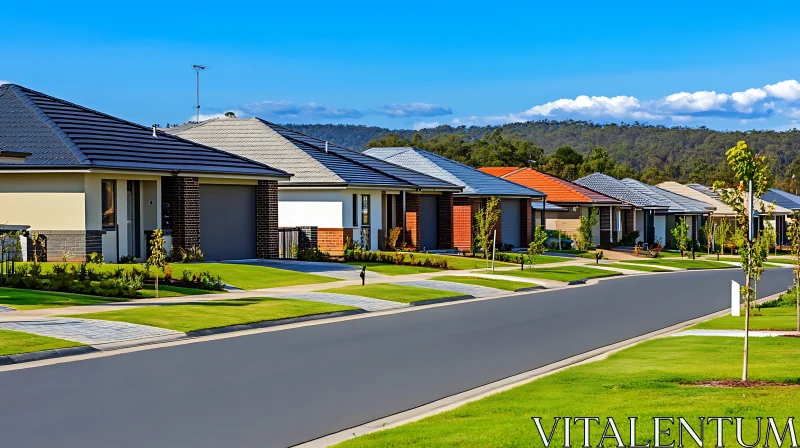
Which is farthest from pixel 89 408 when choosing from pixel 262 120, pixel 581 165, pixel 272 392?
pixel 581 165

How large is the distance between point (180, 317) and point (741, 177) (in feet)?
40.0

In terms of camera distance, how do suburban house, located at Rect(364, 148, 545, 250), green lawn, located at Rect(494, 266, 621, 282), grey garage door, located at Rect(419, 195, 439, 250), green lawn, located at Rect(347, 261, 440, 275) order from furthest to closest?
suburban house, located at Rect(364, 148, 545, 250) → grey garage door, located at Rect(419, 195, 439, 250) → green lawn, located at Rect(494, 266, 621, 282) → green lawn, located at Rect(347, 261, 440, 275)

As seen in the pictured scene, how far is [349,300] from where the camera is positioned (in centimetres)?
2889

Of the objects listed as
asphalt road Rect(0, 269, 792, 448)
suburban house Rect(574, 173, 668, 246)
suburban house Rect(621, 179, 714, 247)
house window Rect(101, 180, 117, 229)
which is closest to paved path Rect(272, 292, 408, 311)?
asphalt road Rect(0, 269, 792, 448)

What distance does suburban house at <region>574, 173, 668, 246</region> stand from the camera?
78.0 metres

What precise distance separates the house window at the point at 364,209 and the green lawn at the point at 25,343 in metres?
30.9

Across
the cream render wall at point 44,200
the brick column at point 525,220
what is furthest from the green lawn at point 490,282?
the brick column at point 525,220

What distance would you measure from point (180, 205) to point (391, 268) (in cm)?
905

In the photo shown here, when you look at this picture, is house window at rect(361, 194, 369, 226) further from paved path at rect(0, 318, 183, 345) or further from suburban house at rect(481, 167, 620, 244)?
paved path at rect(0, 318, 183, 345)

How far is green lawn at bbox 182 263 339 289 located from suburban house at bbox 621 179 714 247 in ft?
174

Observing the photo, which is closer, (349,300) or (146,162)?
(349,300)

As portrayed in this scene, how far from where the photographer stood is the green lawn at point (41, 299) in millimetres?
23922

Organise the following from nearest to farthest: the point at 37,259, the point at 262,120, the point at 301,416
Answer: the point at 301,416
the point at 37,259
the point at 262,120

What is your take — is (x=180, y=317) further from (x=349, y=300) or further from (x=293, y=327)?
(x=349, y=300)
